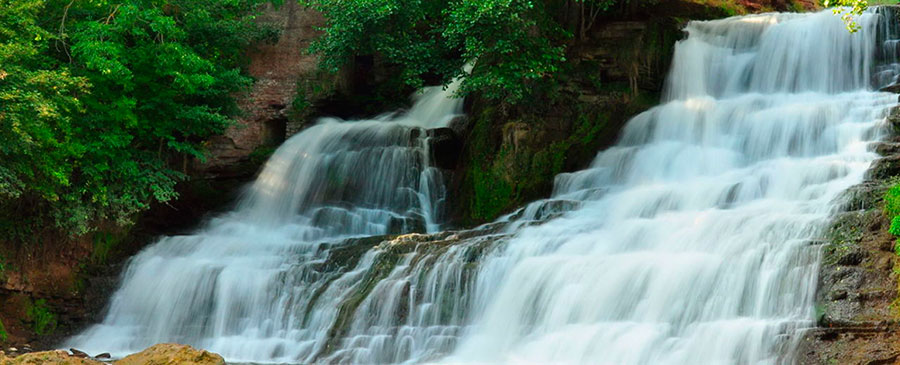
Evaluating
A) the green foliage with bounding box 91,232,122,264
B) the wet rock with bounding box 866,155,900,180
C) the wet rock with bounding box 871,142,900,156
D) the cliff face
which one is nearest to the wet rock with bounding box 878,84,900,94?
the wet rock with bounding box 871,142,900,156

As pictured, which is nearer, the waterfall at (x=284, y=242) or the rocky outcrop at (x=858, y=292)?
the rocky outcrop at (x=858, y=292)

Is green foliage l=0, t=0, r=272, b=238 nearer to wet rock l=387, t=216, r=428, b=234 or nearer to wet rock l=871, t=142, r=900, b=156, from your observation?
wet rock l=387, t=216, r=428, b=234

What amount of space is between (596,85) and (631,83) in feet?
2.71

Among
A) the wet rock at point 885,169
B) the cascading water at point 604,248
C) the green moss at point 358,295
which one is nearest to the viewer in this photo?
the cascading water at point 604,248

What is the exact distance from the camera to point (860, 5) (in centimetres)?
1081

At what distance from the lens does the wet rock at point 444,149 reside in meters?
19.0

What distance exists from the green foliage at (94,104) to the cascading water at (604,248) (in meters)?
1.74

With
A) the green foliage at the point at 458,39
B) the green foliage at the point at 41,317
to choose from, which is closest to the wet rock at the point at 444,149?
the green foliage at the point at 458,39

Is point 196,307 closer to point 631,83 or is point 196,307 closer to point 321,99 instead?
point 321,99

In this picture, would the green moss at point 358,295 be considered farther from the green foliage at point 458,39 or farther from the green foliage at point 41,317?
the green foliage at point 41,317

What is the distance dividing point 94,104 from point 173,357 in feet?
25.4

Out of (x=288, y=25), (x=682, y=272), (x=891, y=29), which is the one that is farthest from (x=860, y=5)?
(x=288, y=25)

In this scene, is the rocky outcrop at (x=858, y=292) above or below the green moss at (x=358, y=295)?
above

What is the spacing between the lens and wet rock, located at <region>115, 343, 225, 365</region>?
30.7 feet
